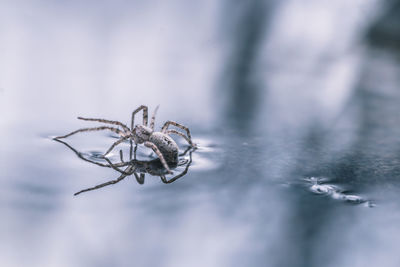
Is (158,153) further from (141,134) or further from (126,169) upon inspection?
(141,134)

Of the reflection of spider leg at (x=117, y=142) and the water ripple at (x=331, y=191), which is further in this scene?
the reflection of spider leg at (x=117, y=142)

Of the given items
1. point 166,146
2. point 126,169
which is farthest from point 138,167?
point 166,146

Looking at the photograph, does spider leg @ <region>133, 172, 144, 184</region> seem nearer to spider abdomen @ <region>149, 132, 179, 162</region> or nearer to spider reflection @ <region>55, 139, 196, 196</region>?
spider reflection @ <region>55, 139, 196, 196</region>

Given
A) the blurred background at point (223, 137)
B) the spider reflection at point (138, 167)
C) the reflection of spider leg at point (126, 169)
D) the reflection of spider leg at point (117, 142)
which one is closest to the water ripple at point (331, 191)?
the blurred background at point (223, 137)

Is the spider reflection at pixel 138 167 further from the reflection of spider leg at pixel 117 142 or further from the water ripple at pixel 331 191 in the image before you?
the water ripple at pixel 331 191

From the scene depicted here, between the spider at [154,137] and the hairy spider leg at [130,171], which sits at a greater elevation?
the spider at [154,137]

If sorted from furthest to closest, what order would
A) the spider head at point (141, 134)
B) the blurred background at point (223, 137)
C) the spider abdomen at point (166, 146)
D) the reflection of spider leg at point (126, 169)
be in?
the spider head at point (141, 134) → the spider abdomen at point (166, 146) → the reflection of spider leg at point (126, 169) → the blurred background at point (223, 137)

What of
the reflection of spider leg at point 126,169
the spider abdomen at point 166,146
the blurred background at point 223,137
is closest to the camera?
the blurred background at point 223,137
